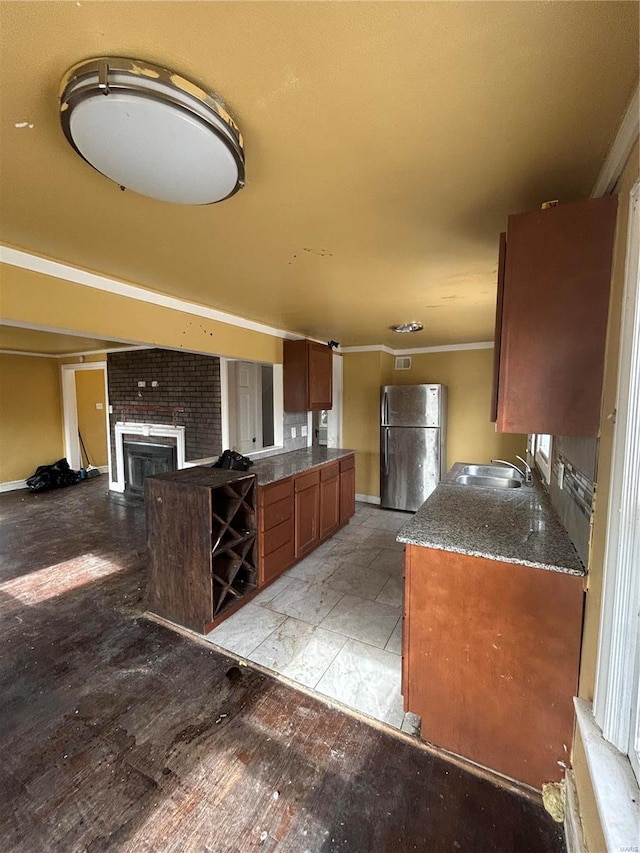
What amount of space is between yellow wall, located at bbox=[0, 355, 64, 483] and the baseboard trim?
0.06 meters

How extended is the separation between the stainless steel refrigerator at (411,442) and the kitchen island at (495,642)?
9.76ft

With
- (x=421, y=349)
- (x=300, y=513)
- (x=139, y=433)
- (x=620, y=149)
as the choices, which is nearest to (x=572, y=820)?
(x=620, y=149)

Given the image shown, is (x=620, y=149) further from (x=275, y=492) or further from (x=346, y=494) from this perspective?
(x=346, y=494)

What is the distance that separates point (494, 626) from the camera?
142 centimetres

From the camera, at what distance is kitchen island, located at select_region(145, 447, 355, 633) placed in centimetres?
229

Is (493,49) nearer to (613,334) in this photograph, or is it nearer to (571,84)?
(571,84)

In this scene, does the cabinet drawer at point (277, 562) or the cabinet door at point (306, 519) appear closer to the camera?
the cabinet drawer at point (277, 562)

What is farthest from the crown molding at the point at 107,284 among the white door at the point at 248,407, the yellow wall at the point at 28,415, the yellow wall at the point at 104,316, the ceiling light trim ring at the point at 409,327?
the yellow wall at the point at 28,415

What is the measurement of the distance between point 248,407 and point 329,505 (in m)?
1.43

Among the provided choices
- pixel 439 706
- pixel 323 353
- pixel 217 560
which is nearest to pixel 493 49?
pixel 439 706

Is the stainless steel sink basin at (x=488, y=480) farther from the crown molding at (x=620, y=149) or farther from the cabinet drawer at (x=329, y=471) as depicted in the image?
the crown molding at (x=620, y=149)

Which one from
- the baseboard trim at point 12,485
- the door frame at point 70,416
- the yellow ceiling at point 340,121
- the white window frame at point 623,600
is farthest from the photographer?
the door frame at point 70,416

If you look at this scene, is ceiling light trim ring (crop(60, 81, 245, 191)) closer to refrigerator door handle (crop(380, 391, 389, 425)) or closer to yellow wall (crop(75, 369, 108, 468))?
refrigerator door handle (crop(380, 391, 389, 425))

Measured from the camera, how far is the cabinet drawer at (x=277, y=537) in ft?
9.03
